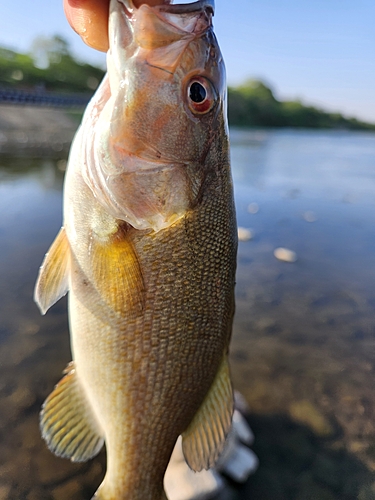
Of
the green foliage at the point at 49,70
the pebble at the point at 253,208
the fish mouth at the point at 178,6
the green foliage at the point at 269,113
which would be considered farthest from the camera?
the green foliage at the point at 269,113

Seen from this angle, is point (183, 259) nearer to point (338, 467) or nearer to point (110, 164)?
point (110, 164)

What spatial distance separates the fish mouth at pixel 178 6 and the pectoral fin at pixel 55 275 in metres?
0.88

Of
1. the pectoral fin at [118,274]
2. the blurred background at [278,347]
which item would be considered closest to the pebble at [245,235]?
the blurred background at [278,347]

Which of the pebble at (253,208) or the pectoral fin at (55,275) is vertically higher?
the pectoral fin at (55,275)

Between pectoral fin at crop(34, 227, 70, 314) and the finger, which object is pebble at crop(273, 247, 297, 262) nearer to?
pectoral fin at crop(34, 227, 70, 314)

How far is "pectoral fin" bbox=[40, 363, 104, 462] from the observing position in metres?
1.57

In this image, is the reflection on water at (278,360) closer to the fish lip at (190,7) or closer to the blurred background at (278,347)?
the blurred background at (278,347)

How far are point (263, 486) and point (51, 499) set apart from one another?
1535 mm

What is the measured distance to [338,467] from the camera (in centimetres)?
277

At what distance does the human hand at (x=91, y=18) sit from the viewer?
3.85ft

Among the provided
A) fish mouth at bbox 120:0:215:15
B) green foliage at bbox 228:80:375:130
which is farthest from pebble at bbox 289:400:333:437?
green foliage at bbox 228:80:375:130

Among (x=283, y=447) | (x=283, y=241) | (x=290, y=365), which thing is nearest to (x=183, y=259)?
(x=283, y=447)

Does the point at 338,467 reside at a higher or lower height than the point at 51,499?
lower

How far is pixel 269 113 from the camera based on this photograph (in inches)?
2773
